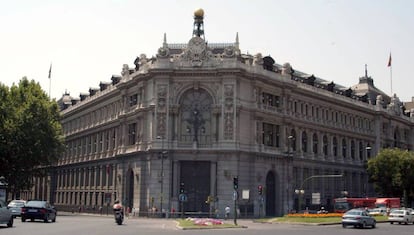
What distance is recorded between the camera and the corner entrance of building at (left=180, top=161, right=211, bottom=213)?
228 ft

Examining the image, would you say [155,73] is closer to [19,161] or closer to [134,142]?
[134,142]

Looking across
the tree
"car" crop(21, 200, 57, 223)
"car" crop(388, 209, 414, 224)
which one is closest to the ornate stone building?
the tree

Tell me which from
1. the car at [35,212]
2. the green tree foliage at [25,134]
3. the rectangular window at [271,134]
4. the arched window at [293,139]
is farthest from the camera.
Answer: the arched window at [293,139]

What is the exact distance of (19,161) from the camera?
7425cm

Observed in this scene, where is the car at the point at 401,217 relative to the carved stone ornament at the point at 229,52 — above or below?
below

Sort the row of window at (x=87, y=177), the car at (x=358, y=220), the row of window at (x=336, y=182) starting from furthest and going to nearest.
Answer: the row of window at (x=87, y=177) < the row of window at (x=336, y=182) < the car at (x=358, y=220)

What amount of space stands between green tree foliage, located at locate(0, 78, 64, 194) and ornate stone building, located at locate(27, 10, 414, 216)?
30.3 feet

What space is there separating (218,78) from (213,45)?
6863mm

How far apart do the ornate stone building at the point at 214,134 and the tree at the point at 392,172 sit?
216 inches

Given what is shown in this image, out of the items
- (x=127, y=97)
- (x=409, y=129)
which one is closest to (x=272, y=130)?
(x=127, y=97)

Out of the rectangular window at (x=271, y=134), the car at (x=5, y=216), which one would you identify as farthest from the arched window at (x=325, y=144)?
the car at (x=5, y=216)

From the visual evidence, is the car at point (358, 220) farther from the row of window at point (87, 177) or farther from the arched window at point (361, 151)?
the arched window at point (361, 151)

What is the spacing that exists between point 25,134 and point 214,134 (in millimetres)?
23237

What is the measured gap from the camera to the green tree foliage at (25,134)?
73.6 metres
